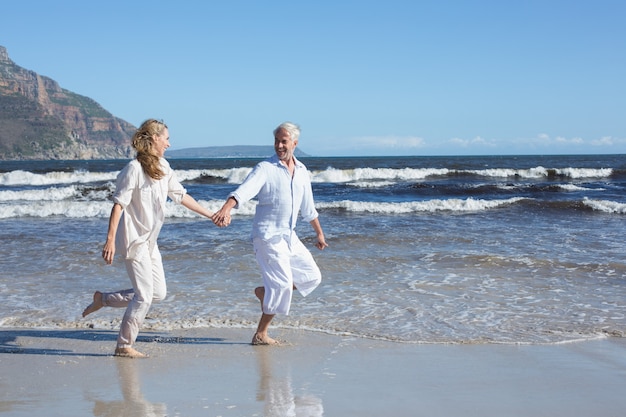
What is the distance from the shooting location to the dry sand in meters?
3.78

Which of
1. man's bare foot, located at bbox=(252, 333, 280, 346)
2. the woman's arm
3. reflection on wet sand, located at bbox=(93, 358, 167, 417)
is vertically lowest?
man's bare foot, located at bbox=(252, 333, 280, 346)

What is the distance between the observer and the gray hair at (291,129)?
16.7ft

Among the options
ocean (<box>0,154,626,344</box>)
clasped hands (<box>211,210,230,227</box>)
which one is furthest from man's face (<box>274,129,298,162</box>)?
ocean (<box>0,154,626,344</box>)

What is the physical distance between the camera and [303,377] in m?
4.42

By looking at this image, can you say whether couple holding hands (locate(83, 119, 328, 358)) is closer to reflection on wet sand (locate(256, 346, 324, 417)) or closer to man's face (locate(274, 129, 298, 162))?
man's face (locate(274, 129, 298, 162))

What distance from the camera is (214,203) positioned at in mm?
21844

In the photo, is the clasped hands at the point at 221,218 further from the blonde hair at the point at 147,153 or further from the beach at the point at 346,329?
the beach at the point at 346,329

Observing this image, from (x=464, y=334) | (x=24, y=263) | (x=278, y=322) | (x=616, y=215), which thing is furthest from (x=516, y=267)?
(x=616, y=215)

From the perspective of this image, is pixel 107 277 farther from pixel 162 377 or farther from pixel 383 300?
pixel 162 377

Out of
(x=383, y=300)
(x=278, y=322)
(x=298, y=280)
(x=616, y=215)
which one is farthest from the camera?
(x=616, y=215)

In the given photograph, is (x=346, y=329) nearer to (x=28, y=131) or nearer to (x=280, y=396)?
(x=280, y=396)

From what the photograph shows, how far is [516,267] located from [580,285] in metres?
1.26

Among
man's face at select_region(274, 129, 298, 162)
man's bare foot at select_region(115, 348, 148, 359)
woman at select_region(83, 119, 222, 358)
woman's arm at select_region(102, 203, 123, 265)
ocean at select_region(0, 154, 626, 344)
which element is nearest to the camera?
woman's arm at select_region(102, 203, 123, 265)

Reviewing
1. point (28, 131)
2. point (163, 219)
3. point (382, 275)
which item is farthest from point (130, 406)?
point (28, 131)
